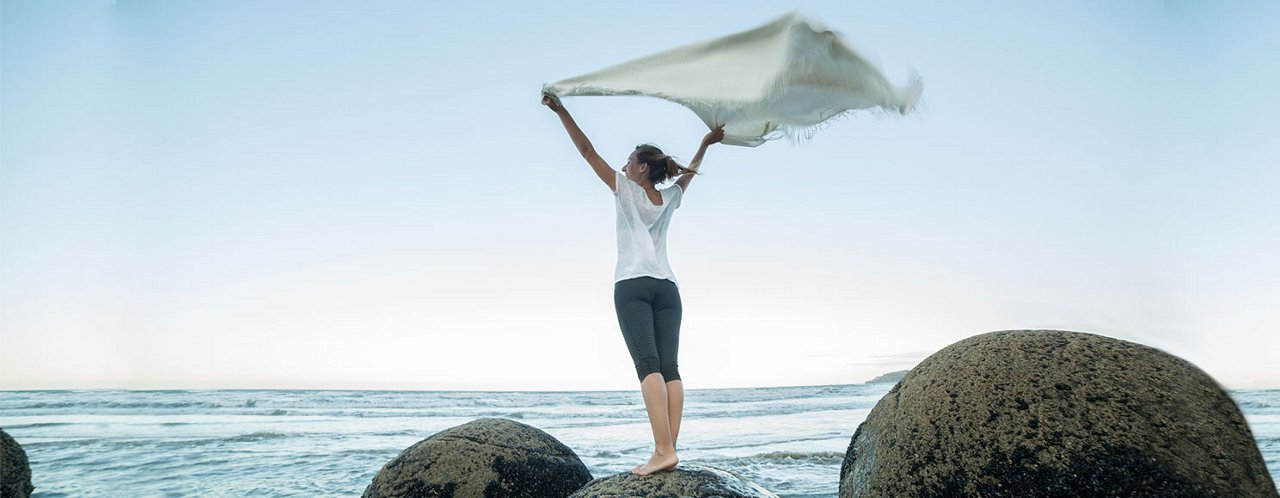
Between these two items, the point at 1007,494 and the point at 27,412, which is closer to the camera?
the point at 1007,494

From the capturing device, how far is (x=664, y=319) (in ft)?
16.9

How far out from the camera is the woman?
196 inches

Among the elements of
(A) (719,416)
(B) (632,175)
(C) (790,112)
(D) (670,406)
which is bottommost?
(A) (719,416)

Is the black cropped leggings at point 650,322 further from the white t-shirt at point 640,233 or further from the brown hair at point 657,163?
the brown hair at point 657,163

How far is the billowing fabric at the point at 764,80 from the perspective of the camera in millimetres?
5352

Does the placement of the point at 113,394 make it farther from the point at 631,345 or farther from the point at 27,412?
the point at 631,345

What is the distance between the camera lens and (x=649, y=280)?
5.10 m

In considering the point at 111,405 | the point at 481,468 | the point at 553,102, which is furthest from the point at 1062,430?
the point at 111,405

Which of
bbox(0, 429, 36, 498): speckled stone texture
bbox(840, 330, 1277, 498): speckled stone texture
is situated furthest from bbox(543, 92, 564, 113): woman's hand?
bbox(0, 429, 36, 498): speckled stone texture

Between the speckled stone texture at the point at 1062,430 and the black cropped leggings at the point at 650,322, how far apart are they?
1384 mm

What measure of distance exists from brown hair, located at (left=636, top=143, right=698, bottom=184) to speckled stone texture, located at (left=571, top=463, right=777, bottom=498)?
1.95 meters

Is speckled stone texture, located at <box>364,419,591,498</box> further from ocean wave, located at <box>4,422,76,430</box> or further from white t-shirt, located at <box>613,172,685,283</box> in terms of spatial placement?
ocean wave, located at <box>4,422,76,430</box>

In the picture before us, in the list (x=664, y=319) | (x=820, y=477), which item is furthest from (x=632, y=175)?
(x=820, y=477)

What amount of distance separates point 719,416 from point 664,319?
23388 millimetres
